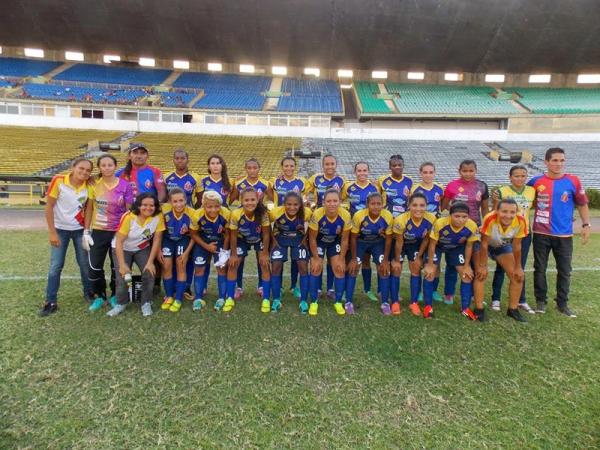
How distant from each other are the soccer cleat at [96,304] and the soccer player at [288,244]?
215cm

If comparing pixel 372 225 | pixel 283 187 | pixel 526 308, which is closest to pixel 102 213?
pixel 283 187

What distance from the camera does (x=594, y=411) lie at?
254 centimetres

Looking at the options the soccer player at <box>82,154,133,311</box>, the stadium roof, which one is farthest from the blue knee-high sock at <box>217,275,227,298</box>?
the stadium roof

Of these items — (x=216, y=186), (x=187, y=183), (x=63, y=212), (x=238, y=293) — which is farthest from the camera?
(x=187, y=183)

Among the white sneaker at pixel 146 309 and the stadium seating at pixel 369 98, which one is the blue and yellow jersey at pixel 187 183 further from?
the stadium seating at pixel 369 98

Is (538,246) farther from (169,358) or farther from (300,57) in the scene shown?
(300,57)

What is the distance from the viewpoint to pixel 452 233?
418 cm

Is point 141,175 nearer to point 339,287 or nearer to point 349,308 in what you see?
point 339,287

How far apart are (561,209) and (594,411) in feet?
8.67

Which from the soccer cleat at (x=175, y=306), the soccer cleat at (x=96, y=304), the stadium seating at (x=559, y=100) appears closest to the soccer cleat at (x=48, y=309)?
the soccer cleat at (x=96, y=304)

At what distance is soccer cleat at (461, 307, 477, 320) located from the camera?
4105 mm

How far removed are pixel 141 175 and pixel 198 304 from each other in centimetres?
191

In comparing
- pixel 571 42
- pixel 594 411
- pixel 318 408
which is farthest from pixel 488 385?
pixel 571 42

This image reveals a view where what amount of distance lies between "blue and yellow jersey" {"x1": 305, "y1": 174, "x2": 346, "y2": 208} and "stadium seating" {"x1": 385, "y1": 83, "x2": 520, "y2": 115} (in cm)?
2361
